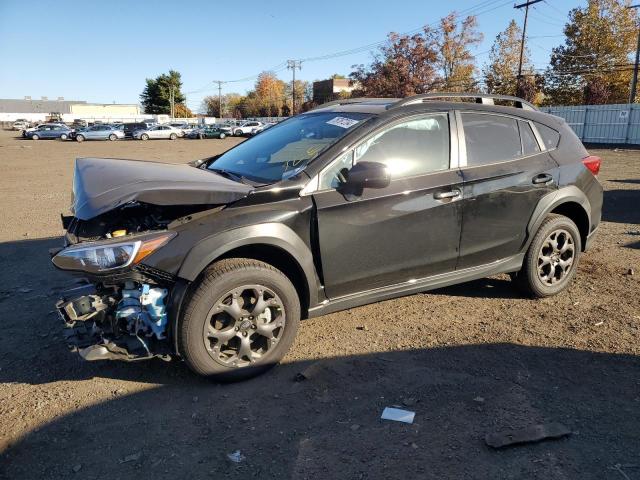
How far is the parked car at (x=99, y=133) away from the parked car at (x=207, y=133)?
7399mm

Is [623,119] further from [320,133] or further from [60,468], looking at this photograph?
[60,468]

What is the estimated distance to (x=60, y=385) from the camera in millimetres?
3387

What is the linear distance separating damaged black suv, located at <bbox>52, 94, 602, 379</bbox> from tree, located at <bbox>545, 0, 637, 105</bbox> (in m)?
40.6

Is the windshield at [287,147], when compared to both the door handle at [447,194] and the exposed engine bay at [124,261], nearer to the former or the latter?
the exposed engine bay at [124,261]

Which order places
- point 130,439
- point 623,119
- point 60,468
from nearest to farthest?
point 60,468, point 130,439, point 623,119

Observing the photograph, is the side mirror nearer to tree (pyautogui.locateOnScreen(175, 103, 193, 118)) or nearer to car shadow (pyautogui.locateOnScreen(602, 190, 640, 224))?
car shadow (pyautogui.locateOnScreen(602, 190, 640, 224))

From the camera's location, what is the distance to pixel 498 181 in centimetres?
425

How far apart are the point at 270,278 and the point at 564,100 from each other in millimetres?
47850

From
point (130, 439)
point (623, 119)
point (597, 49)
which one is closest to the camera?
point (130, 439)

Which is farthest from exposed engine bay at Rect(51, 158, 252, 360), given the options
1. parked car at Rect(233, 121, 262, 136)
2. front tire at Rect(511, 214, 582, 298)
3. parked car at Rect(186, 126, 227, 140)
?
parked car at Rect(233, 121, 262, 136)

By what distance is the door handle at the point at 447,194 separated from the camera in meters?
3.92

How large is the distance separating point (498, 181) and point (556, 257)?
3.79 ft

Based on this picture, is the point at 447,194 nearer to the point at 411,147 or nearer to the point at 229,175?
the point at 411,147

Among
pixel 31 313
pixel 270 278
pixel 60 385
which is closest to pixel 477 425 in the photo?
pixel 270 278
